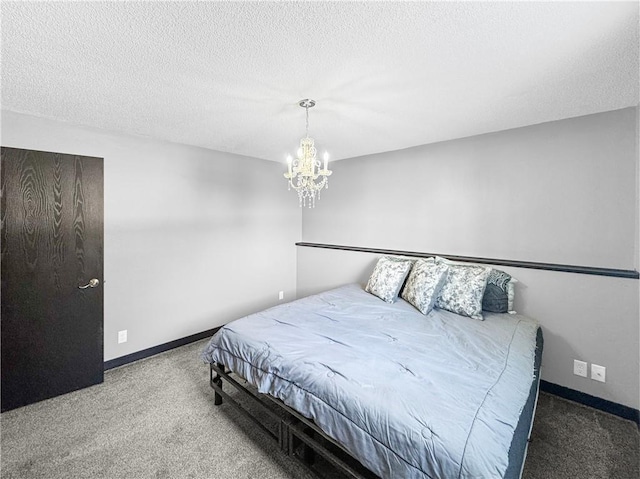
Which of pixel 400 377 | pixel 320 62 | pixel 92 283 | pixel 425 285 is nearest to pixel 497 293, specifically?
pixel 425 285

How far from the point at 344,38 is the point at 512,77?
45.3 inches

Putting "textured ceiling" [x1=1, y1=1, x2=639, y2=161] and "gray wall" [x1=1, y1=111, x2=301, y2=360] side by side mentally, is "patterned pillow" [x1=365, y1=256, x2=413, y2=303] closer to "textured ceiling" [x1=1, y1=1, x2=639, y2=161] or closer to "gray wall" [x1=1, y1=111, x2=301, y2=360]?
"textured ceiling" [x1=1, y1=1, x2=639, y2=161]

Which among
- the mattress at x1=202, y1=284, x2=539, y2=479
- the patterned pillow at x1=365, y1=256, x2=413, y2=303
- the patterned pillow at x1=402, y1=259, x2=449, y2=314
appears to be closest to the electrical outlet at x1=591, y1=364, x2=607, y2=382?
the mattress at x1=202, y1=284, x2=539, y2=479

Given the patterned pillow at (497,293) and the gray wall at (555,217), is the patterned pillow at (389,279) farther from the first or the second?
the patterned pillow at (497,293)

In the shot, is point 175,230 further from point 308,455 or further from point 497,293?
point 497,293

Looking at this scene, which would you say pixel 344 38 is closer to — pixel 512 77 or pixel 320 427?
pixel 512 77

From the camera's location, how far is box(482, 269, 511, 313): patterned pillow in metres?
2.49

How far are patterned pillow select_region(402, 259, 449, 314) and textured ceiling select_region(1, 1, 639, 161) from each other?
4.50 feet

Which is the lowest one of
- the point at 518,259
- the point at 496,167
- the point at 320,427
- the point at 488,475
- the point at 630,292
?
the point at 320,427

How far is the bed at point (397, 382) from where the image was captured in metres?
1.10

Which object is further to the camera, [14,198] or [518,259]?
[518,259]

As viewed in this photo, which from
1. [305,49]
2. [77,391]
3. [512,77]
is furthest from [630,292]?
[77,391]

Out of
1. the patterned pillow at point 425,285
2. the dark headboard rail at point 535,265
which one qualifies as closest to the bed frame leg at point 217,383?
the patterned pillow at point 425,285

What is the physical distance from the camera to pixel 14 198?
219 cm
